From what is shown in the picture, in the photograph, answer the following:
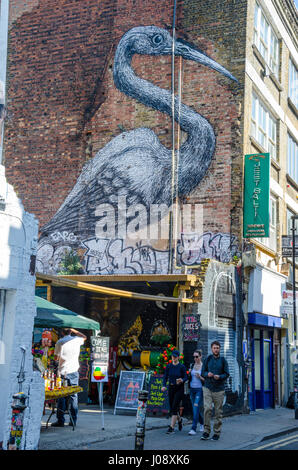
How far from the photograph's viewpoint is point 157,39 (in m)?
20.3

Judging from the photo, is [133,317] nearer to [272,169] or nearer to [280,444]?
[280,444]

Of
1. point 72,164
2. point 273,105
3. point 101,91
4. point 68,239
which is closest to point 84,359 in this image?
point 68,239

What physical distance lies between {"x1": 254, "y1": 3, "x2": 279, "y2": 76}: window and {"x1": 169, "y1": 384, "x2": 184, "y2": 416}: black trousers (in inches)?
486

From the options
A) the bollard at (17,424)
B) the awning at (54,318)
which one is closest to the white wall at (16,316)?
the bollard at (17,424)

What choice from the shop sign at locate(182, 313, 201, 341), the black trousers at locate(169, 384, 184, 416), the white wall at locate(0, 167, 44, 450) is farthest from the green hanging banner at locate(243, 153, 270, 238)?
the white wall at locate(0, 167, 44, 450)

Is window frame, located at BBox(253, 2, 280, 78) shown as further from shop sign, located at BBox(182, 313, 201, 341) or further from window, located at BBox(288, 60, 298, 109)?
shop sign, located at BBox(182, 313, 201, 341)

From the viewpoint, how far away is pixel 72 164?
20719 millimetres

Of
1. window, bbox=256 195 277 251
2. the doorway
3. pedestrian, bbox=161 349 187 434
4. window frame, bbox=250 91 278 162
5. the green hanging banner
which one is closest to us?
pedestrian, bbox=161 349 187 434

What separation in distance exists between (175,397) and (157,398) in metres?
2.64

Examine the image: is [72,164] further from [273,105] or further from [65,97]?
[273,105]

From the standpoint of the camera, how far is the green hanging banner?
717 inches

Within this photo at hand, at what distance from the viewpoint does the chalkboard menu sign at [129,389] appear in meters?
15.0

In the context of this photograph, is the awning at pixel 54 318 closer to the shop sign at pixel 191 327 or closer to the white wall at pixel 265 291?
the shop sign at pixel 191 327
